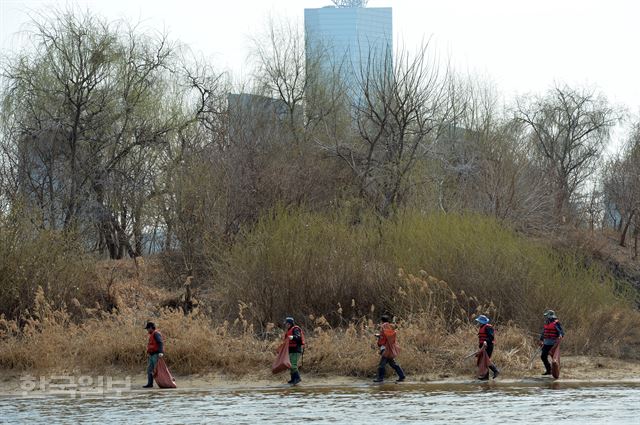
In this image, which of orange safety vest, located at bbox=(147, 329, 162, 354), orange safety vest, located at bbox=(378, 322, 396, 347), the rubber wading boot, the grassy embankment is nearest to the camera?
orange safety vest, located at bbox=(147, 329, 162, 354)

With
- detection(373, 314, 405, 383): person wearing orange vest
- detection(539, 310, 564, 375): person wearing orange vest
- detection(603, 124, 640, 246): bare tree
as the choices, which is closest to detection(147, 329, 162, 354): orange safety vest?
detection(373, 314, 405, 383): person wearing orange vest

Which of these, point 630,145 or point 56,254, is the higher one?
point 630,145

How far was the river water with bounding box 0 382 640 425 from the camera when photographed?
1967cm

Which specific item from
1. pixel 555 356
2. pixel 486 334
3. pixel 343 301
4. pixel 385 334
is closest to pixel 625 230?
pixel 343 301

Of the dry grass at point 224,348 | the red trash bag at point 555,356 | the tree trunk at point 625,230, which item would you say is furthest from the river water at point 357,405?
the tree trunk at point 625,230

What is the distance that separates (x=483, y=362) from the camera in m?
25.9

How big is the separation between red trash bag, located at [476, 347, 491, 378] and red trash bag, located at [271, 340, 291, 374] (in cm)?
471

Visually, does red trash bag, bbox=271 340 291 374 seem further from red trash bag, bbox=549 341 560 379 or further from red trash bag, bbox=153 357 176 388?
red trash bag, bbox=549 341 560 379

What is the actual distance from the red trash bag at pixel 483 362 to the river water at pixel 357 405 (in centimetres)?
53

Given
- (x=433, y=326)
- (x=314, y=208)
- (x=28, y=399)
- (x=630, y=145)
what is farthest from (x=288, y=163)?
(x=630, y=145)

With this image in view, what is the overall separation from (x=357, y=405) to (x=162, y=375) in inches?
229

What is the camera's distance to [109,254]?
47844 millimetres

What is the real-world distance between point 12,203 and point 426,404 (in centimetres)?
1672

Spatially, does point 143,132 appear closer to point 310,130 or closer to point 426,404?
point 310,130
